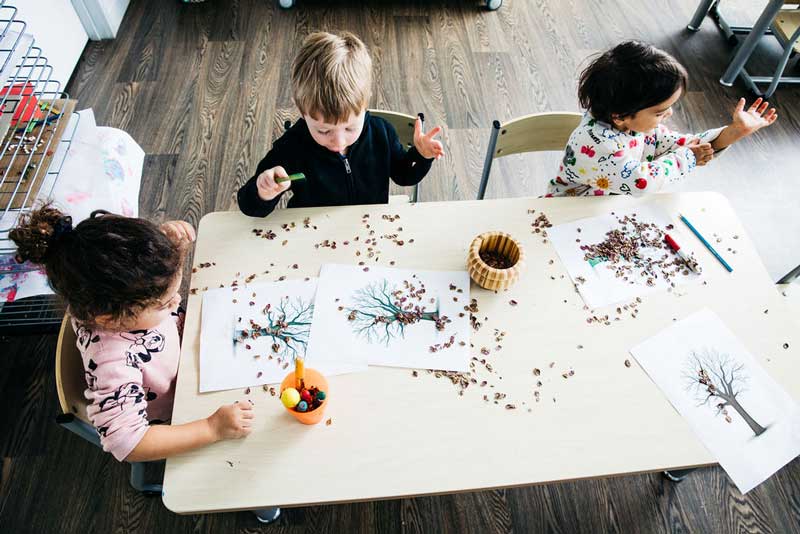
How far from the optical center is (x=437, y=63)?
265 centimetres

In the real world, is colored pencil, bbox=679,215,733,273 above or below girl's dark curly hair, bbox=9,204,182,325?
below

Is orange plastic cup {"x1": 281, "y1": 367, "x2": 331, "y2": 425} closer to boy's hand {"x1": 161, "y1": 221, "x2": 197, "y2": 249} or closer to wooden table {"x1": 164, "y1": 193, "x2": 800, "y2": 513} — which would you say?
wooden table {"x1": 164, "y1": 193, "x2": 800, "y2": 513}

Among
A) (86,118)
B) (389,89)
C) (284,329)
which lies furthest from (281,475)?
(389,89)

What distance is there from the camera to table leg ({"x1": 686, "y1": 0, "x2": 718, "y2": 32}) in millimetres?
2720

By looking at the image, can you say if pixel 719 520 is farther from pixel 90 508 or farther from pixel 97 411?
pixel 90 508

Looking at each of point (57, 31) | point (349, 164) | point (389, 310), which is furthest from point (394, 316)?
point (57, 31)

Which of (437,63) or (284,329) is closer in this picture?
(284,329)

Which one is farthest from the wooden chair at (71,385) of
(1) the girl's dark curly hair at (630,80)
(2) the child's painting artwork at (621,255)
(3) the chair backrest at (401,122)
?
(1) the girl's dark curly hair at (630,80)

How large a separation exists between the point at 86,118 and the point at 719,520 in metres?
2.36

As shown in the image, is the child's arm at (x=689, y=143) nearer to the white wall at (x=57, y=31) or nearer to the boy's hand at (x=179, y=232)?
the boy's hand at (x=179, y=232)

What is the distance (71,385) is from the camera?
0.93m

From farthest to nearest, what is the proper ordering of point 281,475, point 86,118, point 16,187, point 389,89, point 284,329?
point 389,89 < point 86,118 < point 16,187 < point 284,329 < point 281,475

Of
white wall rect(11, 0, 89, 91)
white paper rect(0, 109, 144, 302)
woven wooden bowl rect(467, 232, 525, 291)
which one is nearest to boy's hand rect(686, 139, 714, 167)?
woven wooden bowl rect(467, 232, 525, 291)

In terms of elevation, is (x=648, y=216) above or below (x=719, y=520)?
above
